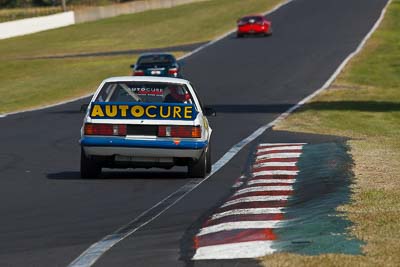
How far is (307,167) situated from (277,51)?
41991 mm

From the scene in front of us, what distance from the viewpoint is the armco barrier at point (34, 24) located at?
256ft

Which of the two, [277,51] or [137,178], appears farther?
[277,51]

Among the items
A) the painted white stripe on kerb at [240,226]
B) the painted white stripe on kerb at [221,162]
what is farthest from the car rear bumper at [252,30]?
the painted white stripe on kerb at [240,226]

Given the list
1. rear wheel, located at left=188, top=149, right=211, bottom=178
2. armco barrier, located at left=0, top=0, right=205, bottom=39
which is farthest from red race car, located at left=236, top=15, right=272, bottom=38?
rear wheel, located at left=188, top=149, right=211, bottom=178

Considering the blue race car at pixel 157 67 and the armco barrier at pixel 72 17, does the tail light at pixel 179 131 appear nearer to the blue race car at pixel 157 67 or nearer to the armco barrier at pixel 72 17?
the blue race car at pixel 157 67

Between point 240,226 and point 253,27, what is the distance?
184 ft

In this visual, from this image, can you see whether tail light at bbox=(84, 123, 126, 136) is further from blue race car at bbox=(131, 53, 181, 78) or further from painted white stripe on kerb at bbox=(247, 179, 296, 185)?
blue race car at bbox=(131, 53, 181, 78)

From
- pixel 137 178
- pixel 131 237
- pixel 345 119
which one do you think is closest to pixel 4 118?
pixel 345 119

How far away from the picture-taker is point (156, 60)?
42406 mm

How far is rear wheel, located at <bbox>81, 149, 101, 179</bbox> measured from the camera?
15.9 m

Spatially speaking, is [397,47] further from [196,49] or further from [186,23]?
[186,23]

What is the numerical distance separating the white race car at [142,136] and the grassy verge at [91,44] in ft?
62.8

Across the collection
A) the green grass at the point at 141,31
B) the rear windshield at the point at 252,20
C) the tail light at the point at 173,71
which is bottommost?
the green grass at the point at 141,31

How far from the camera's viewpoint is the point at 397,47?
5772 centimetres
